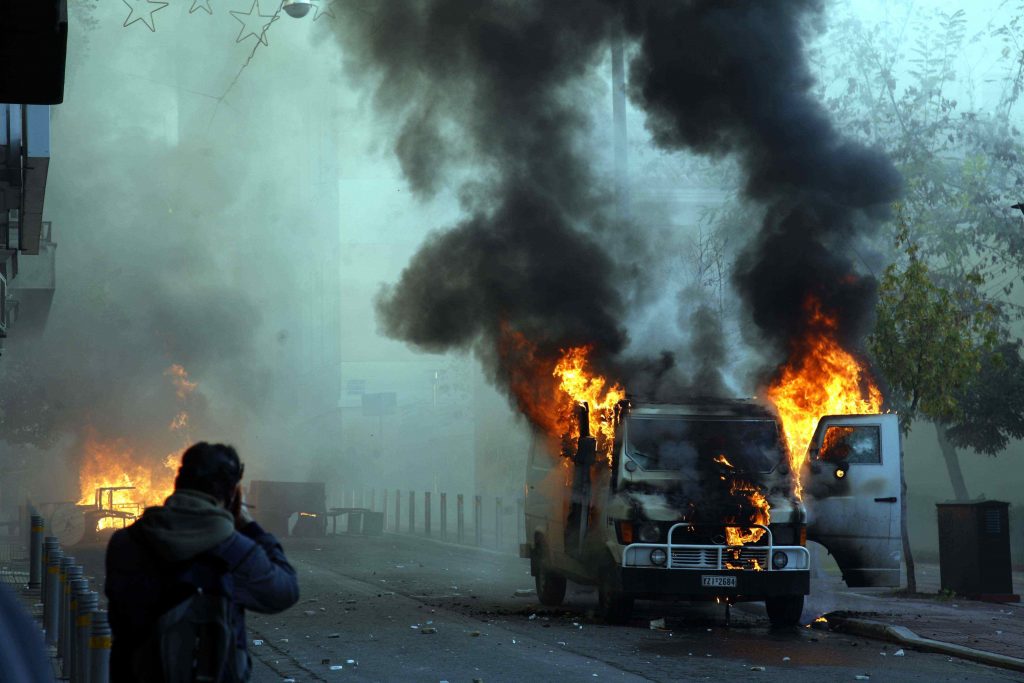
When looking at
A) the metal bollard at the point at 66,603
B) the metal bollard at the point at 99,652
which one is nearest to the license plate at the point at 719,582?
the metal bollard at the point at 66,603

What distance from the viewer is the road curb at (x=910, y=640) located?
9383 millimetres

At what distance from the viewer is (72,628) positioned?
7.73 meters

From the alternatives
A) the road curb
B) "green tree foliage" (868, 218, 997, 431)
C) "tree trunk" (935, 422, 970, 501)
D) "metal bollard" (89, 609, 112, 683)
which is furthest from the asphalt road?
"tree trunk" (935, 422, 970, 501)

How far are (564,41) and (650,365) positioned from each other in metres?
4.96

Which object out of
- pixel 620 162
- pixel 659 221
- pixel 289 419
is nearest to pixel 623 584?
pixel 620 162

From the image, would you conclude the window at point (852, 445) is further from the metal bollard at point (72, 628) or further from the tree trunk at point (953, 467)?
the tree trunk at point (953, 467)

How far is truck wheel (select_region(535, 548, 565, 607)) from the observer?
13117 mm

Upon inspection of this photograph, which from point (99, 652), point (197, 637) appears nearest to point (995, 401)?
point (99, 652)

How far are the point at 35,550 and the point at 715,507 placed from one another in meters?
6.93

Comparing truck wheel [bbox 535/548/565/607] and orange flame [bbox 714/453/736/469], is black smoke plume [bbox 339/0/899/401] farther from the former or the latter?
orange flame [bbox 714/453/736/469]

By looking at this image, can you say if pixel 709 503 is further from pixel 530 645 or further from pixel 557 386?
pixel 557 386

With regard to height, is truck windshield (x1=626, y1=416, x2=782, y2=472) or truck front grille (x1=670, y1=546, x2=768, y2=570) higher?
truck windshield (x1=626, y1=416, x2=782, y2=472)

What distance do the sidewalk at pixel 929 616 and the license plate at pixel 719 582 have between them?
50.8 inches

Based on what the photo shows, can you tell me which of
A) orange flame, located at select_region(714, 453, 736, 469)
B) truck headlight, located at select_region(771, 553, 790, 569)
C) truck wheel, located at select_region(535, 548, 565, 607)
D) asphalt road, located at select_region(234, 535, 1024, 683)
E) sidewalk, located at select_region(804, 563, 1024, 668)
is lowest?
asphalt road, located at select_region(234, 535, 1024, 683)
